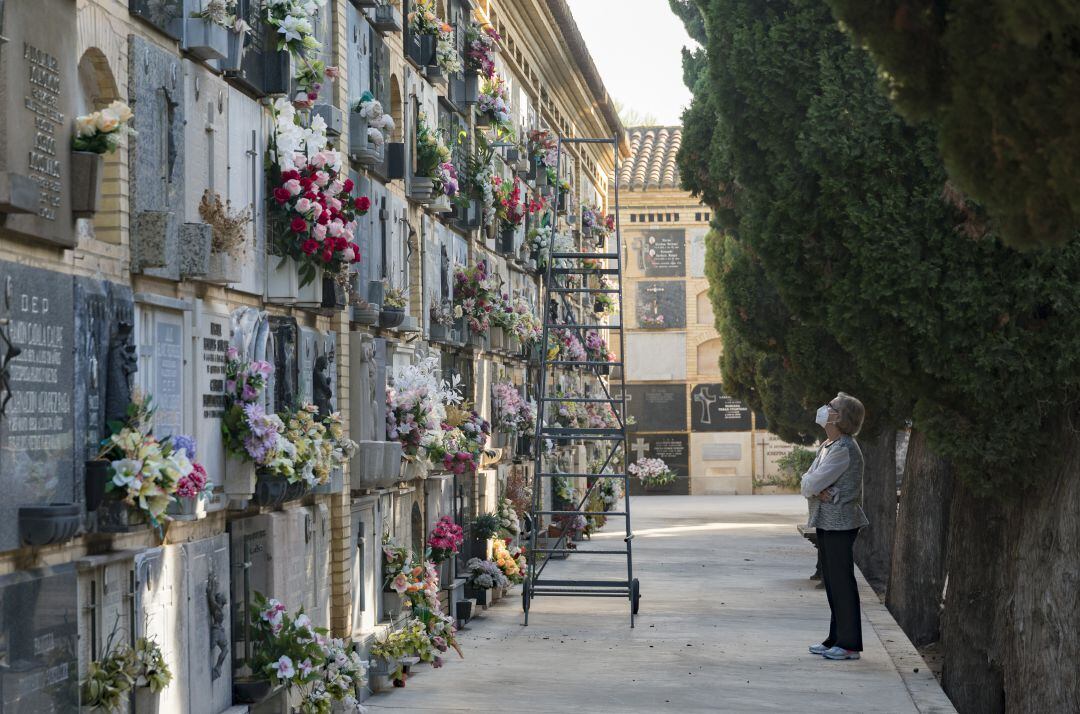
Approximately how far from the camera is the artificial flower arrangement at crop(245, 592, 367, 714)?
22.6ft

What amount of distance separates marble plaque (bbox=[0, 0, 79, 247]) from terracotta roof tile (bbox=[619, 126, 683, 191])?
34.0 metres

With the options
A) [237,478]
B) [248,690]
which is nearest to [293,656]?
[248,690]

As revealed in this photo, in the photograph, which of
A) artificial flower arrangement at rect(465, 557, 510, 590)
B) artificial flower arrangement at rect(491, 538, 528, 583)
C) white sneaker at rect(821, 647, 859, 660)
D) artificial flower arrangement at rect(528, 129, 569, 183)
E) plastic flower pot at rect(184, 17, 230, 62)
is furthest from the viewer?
artificial flower arrangement at rect(528, 129, 569, 183)

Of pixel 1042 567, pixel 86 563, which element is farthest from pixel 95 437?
pixel 1042 567

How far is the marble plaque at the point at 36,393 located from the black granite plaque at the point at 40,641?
0.19 m

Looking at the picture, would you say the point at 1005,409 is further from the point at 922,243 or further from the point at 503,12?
the point at 503,12

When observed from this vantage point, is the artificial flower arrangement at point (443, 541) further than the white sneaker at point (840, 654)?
Yes

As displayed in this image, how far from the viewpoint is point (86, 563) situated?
506 cm

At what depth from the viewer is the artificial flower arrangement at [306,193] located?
23.5ft

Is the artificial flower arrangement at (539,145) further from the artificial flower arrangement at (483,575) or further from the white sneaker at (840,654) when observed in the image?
the white sneaker at (840,654)

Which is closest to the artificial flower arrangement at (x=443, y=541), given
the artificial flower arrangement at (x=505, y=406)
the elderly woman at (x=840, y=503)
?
the elderly woman at (x=840, y=503)

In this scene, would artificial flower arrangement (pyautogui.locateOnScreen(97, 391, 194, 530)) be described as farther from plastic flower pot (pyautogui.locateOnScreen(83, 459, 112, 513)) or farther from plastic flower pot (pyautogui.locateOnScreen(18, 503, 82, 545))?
plastic flower pot (pyautogui.locateOnScreen(18, 503, 82, 545))

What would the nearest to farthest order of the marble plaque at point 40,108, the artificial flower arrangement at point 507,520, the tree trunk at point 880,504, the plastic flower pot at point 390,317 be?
the marble plaque at point 40,108
the plastic flower pot at point 390,317
the artificial flower arrangement at point 507,520
the tree trunk at point 880,504

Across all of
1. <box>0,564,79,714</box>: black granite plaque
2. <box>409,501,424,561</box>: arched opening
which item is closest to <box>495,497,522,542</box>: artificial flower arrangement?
<box>409,501,424,561</box>: arched opening
